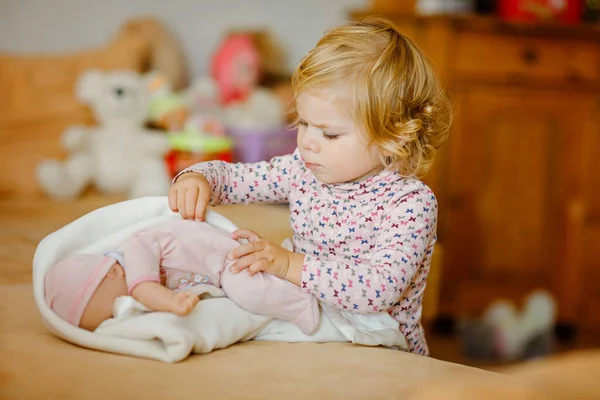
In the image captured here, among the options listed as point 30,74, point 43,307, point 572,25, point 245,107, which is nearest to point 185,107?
point 245,107

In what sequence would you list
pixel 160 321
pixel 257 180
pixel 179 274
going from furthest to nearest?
pixel 257 180 → pixel 179 274 → pixel 160 321

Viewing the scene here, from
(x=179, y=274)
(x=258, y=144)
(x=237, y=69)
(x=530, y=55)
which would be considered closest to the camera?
(x=179, y=274)

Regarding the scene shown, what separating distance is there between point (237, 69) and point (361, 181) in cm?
148

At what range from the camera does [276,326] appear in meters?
0.96

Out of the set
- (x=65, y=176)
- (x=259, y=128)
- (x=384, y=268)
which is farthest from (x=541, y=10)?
(x=384, y=268)

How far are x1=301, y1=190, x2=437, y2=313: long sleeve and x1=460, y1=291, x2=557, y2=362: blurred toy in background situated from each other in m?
1.39

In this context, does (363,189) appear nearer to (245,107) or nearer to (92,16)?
(245,107)

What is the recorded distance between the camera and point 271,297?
91 cm

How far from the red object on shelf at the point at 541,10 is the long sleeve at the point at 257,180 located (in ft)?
4.72

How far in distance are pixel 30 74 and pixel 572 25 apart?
166 centimetres

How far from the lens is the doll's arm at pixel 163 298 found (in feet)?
2.79

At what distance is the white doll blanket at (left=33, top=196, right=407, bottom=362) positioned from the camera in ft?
2.73

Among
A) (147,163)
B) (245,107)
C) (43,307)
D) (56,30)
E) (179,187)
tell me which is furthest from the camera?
(56,30)

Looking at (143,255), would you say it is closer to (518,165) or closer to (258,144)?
(258,144)
